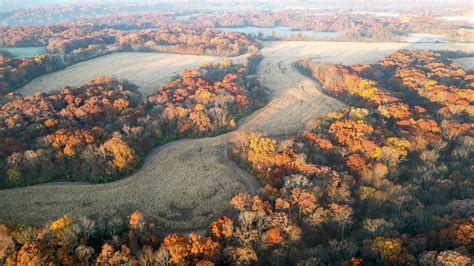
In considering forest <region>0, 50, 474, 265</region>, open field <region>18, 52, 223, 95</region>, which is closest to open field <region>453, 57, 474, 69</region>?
forest <region>0, 50, 474, 265</region>

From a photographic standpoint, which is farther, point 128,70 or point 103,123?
point 128,70

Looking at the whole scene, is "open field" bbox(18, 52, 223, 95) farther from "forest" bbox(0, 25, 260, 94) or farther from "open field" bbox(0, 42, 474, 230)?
"open field" bbox(0, 42, 474, 230)

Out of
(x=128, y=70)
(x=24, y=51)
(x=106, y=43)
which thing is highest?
(x=106, y=43)

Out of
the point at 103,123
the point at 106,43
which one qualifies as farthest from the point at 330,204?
the point at 106,43

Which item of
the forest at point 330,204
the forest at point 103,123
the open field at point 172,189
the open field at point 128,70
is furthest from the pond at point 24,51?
the open field at point 172,189

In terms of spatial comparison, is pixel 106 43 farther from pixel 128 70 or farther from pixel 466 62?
pixel 466 62

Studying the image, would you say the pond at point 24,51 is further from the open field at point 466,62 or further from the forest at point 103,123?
the open field at point 466,62
